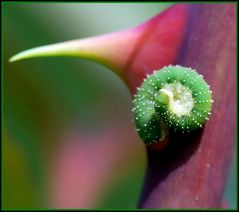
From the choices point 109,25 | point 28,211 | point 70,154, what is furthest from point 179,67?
point 109,25

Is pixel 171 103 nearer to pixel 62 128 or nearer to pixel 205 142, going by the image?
pixel 205 142

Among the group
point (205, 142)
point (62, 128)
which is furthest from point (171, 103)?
point (62, 128)

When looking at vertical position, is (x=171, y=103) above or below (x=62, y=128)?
above

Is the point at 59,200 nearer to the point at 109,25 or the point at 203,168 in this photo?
the point at 109,25

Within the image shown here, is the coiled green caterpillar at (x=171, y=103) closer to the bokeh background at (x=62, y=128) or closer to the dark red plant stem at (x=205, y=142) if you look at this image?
the dark red plant stem at (x=205, y=142)

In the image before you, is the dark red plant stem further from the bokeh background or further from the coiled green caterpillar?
the bokeh background

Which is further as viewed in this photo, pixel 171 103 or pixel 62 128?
pixel 62 128
